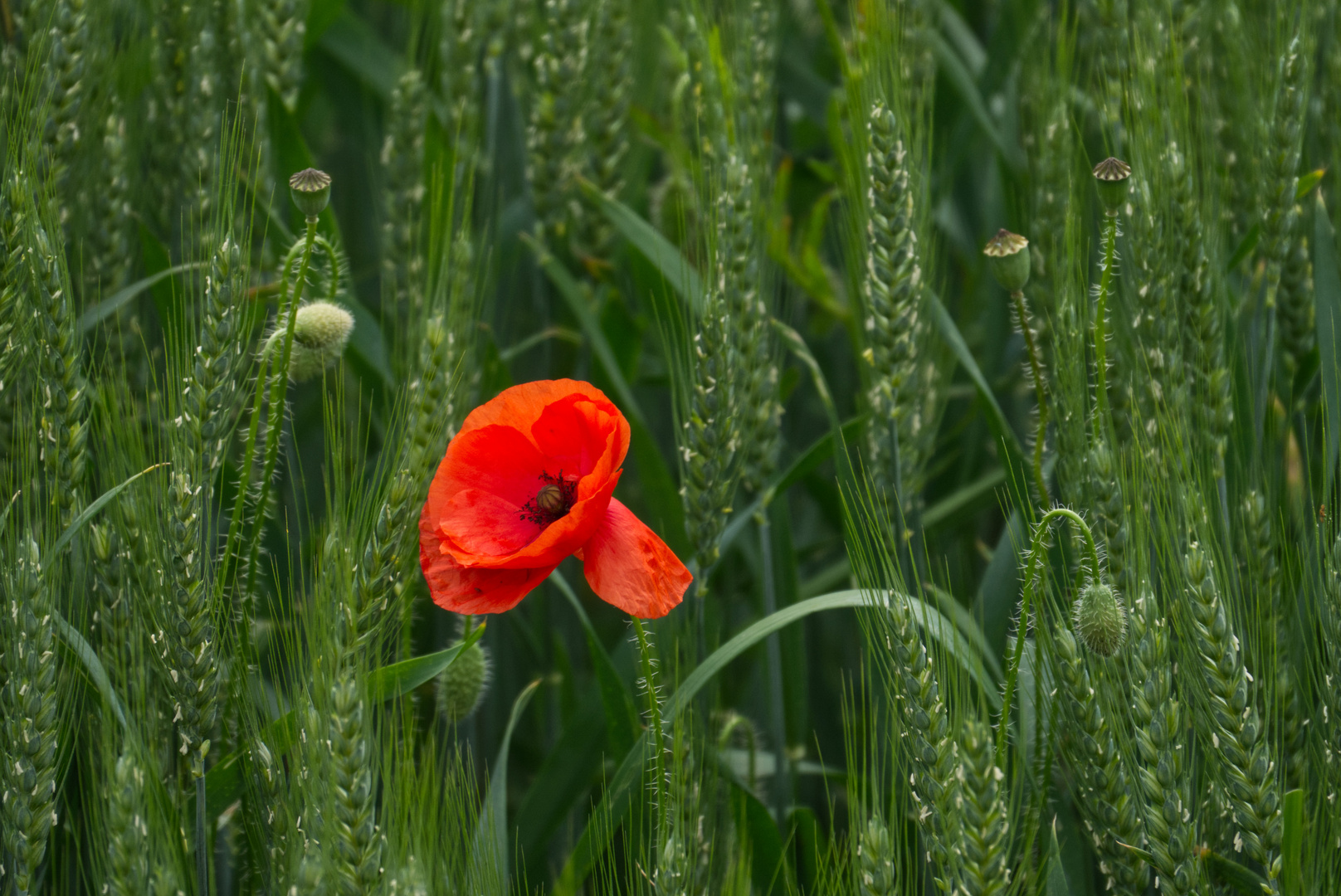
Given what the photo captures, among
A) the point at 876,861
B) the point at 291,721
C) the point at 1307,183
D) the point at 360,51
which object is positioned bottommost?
the point at 876,861

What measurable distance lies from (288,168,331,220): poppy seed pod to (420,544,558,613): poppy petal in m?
0.34

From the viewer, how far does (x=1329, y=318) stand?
4.46 feet

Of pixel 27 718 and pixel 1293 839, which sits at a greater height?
pixel 27 718

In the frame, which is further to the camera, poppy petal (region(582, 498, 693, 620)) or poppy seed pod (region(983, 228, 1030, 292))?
poppy seed pod (region(983, 228, 1030, 292))

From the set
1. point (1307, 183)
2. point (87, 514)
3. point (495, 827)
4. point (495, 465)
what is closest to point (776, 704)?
point (495, 827)

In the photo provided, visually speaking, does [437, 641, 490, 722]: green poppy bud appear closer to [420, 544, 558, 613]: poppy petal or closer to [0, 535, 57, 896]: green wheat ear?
[420, 544, 558, 613]: poppy petal

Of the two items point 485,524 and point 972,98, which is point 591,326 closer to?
point 485,524

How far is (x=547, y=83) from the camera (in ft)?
5.22

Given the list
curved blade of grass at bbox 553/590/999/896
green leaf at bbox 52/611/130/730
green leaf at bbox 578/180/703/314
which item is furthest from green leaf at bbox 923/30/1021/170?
green leaf at bbox 52/611/130/730

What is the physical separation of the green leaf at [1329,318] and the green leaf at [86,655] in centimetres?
118

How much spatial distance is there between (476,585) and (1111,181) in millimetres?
689

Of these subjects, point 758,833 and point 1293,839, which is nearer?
point 1293,839

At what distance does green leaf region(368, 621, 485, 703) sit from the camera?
1.02 metres

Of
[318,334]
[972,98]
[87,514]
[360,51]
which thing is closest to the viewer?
[87,514]
